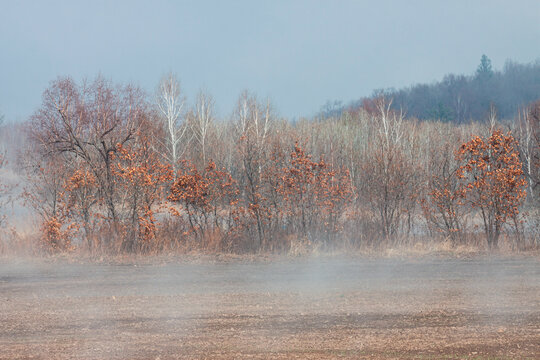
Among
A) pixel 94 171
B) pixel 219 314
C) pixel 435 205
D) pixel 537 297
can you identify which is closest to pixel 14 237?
pixel 94 171

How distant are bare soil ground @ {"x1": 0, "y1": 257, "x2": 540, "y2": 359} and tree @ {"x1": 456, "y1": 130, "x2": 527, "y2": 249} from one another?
2739mm

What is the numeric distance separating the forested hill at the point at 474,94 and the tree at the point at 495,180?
102960mm

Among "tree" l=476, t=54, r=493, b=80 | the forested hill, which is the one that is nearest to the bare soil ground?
the forested hill

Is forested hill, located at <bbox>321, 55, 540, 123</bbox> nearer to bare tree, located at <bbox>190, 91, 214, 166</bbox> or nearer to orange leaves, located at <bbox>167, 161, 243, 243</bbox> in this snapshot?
bare tree, located at <bbox>190, 91, 214, 166</bbox>

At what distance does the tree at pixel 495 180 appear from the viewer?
656 inches

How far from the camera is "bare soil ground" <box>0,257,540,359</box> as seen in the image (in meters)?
7.44

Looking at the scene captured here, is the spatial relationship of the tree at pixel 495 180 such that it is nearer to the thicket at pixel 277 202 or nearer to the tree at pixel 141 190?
the thicket at pixel 277 202

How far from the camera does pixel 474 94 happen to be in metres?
133

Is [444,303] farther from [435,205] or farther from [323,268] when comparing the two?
[435,205]

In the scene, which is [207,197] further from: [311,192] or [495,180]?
[495,180]

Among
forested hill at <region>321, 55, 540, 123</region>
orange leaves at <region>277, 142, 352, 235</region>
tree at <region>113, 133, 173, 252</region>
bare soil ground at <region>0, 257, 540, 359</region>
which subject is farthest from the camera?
forested hill at <region>321, 55, 540, 123</region>

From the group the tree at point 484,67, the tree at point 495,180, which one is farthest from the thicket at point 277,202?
the tree at point 484,67

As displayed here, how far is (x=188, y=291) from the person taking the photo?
11.2m

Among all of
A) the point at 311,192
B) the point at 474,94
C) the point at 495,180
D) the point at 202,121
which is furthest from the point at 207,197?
the point at 474,94
